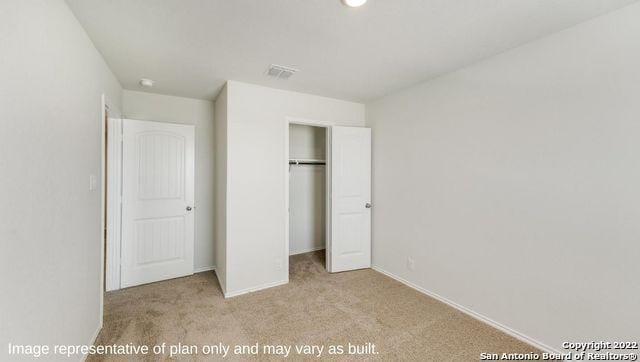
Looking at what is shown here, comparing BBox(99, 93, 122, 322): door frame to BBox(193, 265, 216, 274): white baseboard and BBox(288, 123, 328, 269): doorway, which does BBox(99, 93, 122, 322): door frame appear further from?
BBox(288, 123, 328, 269): doorway

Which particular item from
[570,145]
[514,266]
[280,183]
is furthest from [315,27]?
[514,266]

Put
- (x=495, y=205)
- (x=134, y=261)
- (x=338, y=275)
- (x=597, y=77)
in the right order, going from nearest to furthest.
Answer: (x=597, y=77), (x=495, y=205), (x=134, y=261), (x=338, y=275)

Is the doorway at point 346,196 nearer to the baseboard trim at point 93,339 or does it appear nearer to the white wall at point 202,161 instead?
the white wall at point 202,161

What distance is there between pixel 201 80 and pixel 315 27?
1593 mm

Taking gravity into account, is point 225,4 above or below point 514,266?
above

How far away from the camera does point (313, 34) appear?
1895 mm

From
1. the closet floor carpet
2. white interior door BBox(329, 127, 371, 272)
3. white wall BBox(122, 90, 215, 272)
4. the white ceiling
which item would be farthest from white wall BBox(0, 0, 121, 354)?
white interior door BBox(329, 127, 371, 272)

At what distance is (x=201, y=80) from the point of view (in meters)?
2.78

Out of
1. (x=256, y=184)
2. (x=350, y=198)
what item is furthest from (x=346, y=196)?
(x=256, y=184)

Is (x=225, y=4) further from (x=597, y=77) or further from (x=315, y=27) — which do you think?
(x=597, y=77)

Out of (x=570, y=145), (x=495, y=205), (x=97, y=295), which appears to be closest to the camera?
(x=570, y=145)

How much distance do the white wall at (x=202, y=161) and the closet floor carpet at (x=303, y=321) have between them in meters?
0.54

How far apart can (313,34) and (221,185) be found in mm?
2019

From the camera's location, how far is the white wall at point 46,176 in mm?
1032
